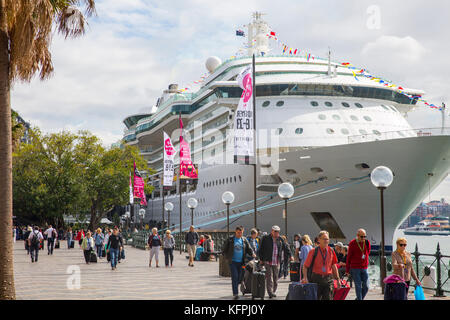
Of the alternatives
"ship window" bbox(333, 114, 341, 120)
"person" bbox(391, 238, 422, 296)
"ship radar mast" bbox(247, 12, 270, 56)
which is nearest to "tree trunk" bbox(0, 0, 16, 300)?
"person" bbox(391, 238, 422, 296)

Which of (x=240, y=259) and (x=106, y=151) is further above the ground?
(x=106, y=151)

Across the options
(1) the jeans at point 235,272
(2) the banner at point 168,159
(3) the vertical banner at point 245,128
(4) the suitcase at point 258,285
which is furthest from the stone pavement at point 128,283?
(2) the banner at point 168,159

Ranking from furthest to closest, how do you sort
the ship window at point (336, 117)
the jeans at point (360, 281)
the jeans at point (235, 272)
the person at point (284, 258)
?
the ship window at point (336, 117) < the person at point (284, 258) < the jeans at point (235, 272) < the jeans at point (360, 281)

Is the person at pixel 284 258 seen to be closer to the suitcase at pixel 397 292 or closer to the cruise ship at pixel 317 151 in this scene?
the suitcase at pixel 397 292

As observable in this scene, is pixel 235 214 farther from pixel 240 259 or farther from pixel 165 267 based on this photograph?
pixel 240 259

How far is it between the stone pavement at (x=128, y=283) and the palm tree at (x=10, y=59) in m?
1.96

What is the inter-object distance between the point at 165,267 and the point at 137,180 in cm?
1700

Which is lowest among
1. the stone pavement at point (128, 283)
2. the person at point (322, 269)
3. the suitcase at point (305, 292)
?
the stone pavement at point (128, 283)

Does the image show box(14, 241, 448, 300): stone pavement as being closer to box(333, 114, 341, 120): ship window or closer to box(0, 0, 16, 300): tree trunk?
box(0, 0, 16, 300): tree trunk

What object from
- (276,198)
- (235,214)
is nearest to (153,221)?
(235,214)

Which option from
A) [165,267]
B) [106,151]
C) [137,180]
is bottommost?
[165,267]

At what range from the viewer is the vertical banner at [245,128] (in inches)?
682

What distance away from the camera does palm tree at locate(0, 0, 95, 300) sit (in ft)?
30.5
